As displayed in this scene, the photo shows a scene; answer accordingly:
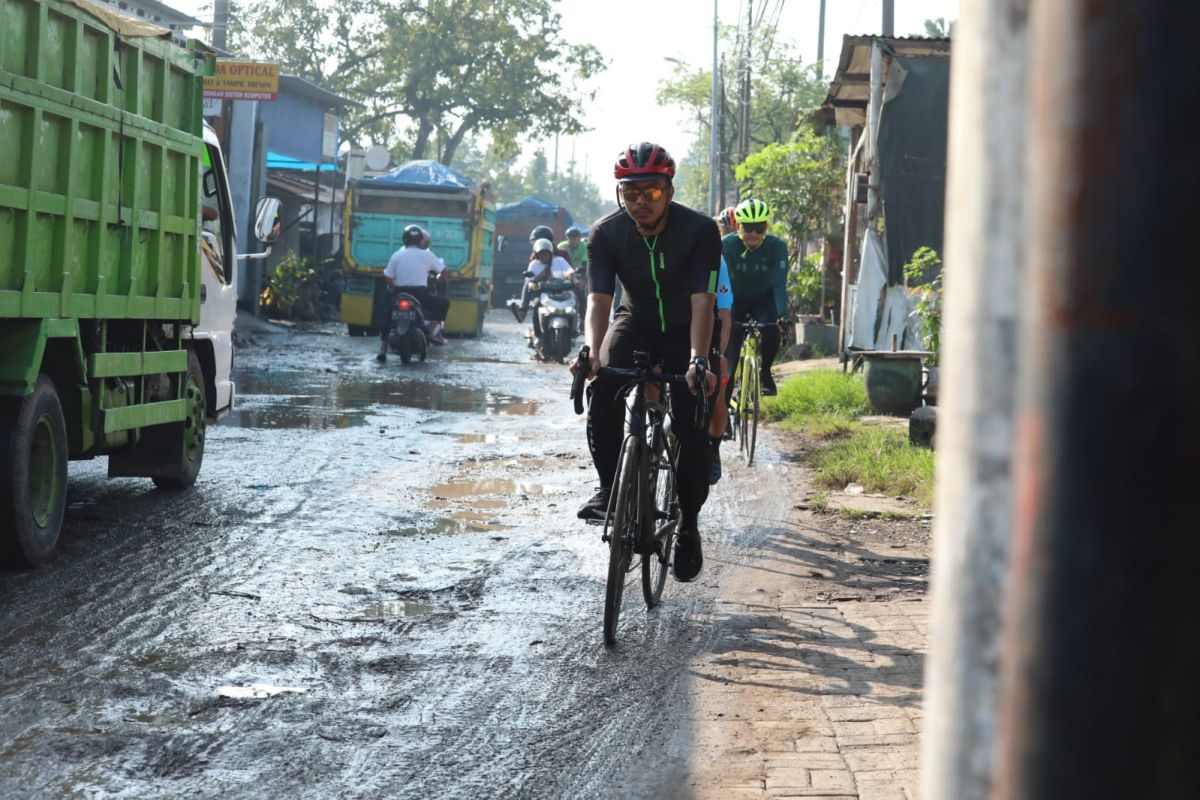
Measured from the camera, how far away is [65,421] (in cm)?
716

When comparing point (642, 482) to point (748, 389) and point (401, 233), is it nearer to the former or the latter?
point (748, 389)

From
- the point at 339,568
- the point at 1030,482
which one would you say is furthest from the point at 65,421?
the point at 1030,482

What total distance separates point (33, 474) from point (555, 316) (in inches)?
619

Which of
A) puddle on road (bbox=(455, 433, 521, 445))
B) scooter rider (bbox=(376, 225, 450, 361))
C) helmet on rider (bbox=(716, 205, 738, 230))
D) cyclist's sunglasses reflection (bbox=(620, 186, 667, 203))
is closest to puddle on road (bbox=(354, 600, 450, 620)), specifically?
cyclist's sunglasses reflection (bbox=(620, 186, 667, 203))

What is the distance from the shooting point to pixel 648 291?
6047 mm

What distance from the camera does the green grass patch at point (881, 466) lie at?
31.3ft

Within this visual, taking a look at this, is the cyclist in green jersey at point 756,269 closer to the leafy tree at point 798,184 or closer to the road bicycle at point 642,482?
the road bicycle at point 642,482

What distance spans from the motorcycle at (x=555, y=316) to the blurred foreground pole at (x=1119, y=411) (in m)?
21.2

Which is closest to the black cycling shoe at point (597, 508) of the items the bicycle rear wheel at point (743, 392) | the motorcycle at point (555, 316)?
the bicycle rear wheel at point (743, 392)

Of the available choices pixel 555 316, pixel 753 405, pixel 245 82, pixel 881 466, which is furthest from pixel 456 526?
pixel 245 82

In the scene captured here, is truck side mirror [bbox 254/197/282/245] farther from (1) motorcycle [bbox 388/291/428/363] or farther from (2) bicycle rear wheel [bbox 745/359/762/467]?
(1) motorcycle [bbox 388/291/428/363]

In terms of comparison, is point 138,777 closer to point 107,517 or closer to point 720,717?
point 720,717

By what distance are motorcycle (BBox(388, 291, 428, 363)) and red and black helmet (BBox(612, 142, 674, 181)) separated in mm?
14415

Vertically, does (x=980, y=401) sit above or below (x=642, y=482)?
above
